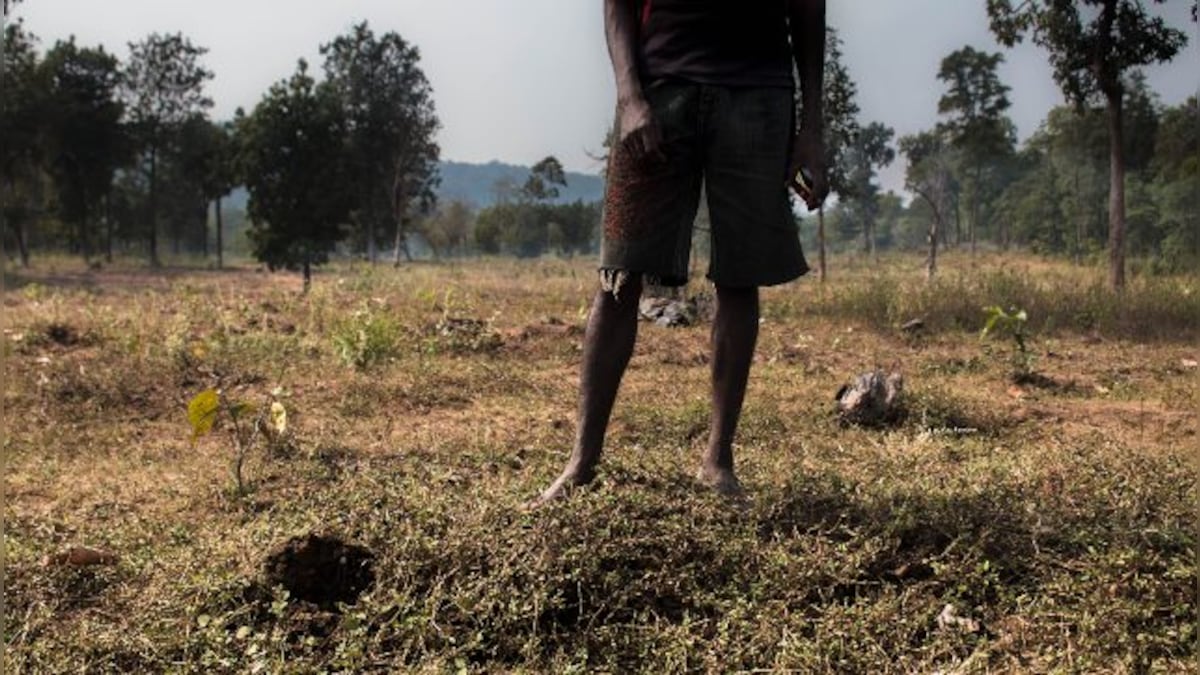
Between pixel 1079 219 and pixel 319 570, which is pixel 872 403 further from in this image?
pixel 1079 219

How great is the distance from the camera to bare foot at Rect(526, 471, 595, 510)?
7.39 feet

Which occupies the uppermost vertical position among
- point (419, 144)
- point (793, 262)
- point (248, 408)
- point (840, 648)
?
point (419, 144)

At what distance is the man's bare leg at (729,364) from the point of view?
2.47m

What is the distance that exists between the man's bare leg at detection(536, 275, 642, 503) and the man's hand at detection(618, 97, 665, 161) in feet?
1.05

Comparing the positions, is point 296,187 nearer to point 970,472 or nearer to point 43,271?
point 43,271

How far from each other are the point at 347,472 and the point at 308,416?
51.2 inches

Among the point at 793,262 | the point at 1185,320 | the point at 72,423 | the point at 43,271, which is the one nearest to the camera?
the point at 793,262

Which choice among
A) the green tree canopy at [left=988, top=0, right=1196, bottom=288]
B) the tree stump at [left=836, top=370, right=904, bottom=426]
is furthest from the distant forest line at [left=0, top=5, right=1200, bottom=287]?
the tree stump at [left=836, top=370, right=904, bottom=426]

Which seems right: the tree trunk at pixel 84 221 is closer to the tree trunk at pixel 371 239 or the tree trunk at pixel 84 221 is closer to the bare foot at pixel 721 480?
the tree trunk at pixel 371 239

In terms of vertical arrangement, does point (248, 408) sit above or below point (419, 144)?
below

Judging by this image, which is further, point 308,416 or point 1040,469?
point 308,416

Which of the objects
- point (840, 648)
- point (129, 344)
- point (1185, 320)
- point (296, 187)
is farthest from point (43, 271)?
point (840, 648)

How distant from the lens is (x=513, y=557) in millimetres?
1984

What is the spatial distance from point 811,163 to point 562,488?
1105 millimetres
